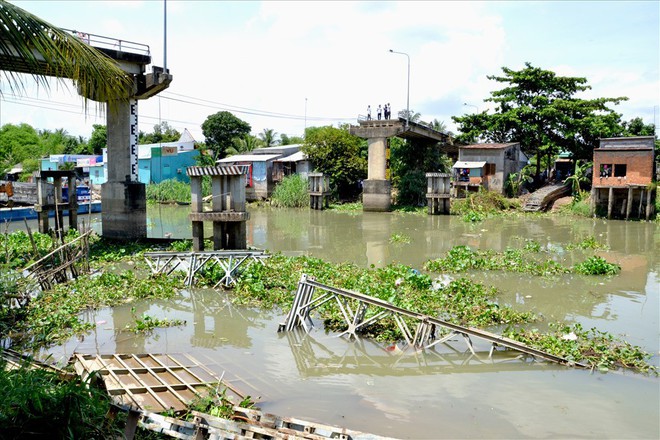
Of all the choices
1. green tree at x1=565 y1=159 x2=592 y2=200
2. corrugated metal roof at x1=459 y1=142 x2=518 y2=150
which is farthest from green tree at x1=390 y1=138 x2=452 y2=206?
green tree at x1=565 y1=159 x2=592 y2=200

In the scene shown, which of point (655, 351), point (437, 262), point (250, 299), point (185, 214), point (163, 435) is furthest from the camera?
point (185, 214)

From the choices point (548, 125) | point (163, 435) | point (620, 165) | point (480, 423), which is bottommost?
point (480, 423)

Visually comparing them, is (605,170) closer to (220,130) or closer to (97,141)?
(220,130)

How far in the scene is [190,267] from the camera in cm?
1493

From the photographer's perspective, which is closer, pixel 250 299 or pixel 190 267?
pixel 250 299

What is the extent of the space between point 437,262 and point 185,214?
2431 centimetres

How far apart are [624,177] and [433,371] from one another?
28.2m

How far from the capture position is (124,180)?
22.7 metres

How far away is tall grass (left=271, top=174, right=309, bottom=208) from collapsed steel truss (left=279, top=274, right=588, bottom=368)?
29.7 meters

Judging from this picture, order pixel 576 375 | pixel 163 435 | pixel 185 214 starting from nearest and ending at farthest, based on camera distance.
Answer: pixel 163 435 < pixel 576 375 < pixel 185 214

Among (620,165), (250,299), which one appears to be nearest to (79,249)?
(250,299)

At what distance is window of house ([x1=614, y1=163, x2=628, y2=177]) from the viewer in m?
32.4

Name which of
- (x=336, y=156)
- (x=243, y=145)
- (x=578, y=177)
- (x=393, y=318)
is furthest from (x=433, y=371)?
(x=243, y=145)

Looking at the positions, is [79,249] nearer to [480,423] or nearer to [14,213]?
[480,423]
